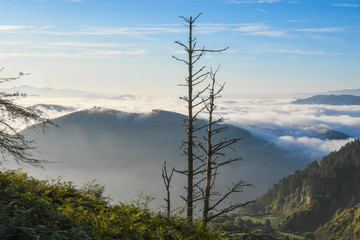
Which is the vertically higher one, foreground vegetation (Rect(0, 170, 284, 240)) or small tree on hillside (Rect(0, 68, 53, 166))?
small tree on hillside (Rect(0, 68, 53, 166))

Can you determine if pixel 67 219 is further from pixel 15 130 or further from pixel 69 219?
pixel 15 130

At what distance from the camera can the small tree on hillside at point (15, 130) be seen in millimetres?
11242

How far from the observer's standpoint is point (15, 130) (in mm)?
12047

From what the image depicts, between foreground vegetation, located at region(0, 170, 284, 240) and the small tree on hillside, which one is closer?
foreground vegetation, located at region(0, 170, 284, 240)

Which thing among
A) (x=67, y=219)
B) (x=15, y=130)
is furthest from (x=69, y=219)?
(x=15, y=130)

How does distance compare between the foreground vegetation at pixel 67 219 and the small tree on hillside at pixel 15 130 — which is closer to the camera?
the foreground vegetation at pixel 67 219

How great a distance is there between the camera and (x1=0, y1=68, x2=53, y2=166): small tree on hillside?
11242 mm

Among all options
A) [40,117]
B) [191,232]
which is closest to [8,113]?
[40,117]

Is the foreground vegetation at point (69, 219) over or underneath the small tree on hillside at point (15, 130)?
underneath

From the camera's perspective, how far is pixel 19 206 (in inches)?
338

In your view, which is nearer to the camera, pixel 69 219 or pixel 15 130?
pixel 69 219

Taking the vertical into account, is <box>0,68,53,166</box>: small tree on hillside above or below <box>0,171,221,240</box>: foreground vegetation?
above

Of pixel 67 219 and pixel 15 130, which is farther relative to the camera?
pixel 15 130

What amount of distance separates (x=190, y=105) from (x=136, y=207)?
243 inches
